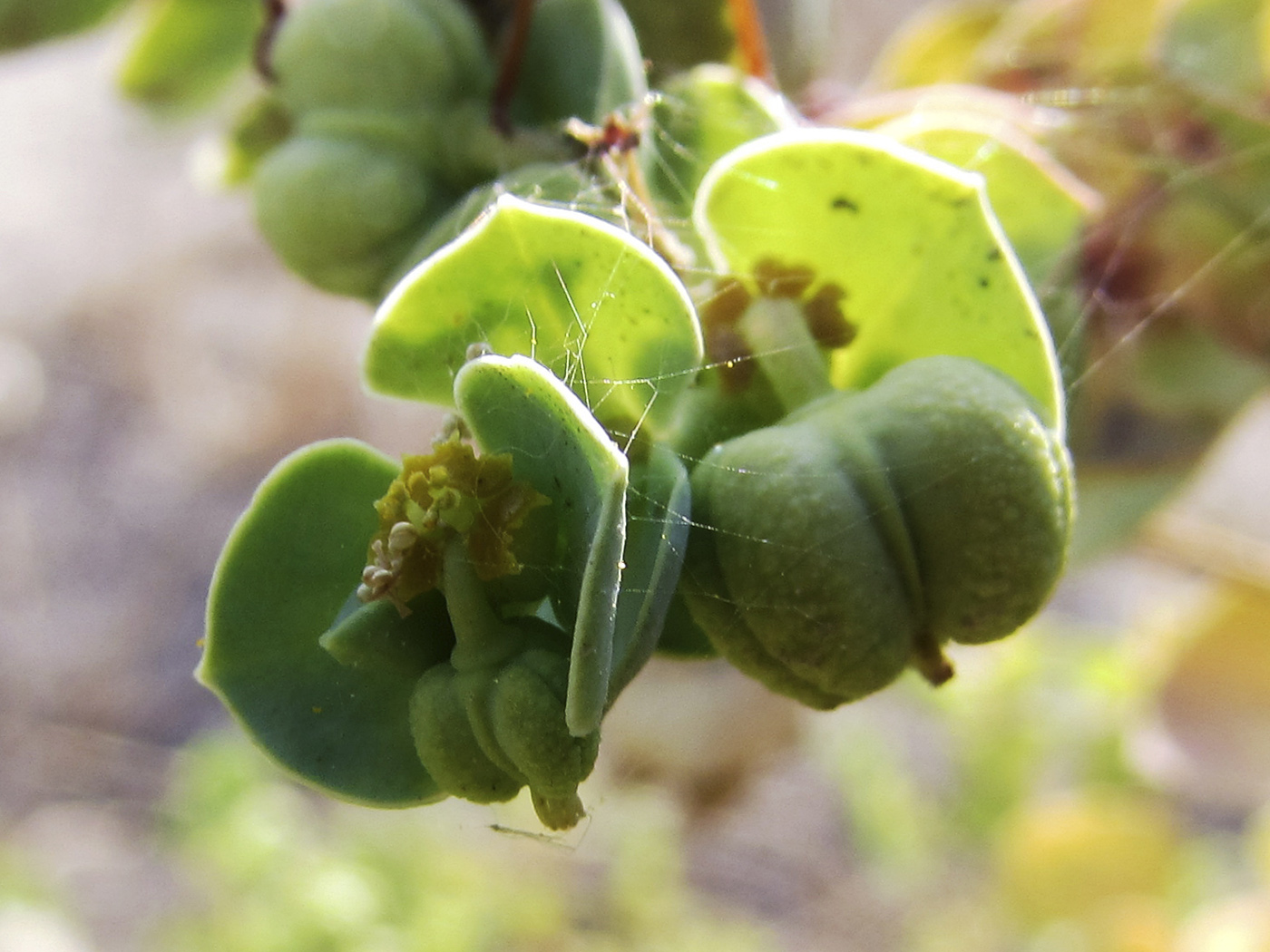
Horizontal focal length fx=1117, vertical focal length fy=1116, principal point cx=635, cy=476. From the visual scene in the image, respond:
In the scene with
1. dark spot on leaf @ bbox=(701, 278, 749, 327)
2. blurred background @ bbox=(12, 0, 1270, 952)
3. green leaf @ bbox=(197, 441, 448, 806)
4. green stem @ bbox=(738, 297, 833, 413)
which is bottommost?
blurred background @ bbox=(12, 0, 1270, 952)

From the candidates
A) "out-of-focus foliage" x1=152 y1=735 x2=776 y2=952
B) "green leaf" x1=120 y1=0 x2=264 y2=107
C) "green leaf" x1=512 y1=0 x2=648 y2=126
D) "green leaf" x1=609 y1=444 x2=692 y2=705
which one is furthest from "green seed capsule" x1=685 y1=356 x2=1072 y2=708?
"out-of-focus foliage" x1=152 y1=735 x2=776 y2=952

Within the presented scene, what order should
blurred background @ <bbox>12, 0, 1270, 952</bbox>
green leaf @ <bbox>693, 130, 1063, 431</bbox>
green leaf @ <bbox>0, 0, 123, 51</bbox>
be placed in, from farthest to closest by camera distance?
blurred background @ <bbox>12, 0, 1270, 952</bbox>
green leaf @ <bbox>0, 0, 123, 51</bbox>
green leaf @ <bbox>693, 130, 1063, 431</bbox>

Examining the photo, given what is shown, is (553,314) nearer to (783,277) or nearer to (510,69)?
(783,277)

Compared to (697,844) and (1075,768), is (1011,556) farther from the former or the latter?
(697,844)

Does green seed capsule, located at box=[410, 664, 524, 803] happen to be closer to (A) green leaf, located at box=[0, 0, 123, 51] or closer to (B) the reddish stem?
(B) the reddish stem

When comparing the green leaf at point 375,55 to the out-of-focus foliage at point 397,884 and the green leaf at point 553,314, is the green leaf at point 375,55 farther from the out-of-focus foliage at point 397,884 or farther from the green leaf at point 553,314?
the out-of-focus foliage at point 397,884

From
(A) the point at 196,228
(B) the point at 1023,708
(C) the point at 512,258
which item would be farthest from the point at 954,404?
(A) the point at 196,228

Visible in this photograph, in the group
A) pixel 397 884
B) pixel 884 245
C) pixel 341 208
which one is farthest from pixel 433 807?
pixel 397 884
